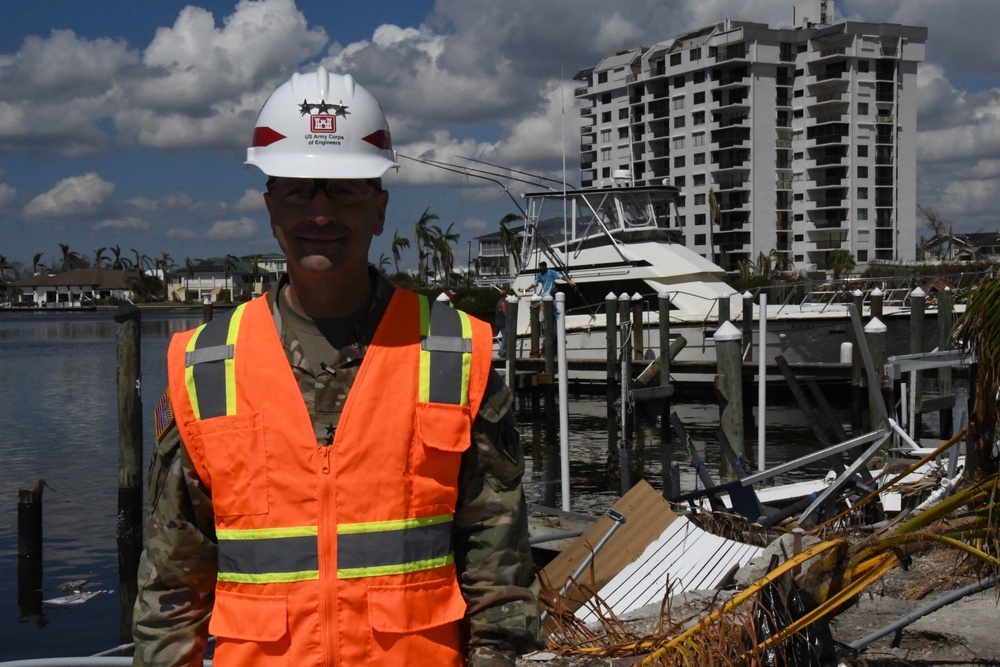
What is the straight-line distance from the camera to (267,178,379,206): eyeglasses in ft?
7.02

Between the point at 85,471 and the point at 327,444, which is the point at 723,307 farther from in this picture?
the point at 327,444

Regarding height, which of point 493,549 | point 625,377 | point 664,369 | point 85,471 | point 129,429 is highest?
point 493,549

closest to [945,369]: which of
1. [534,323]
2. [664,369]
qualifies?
[664,369]

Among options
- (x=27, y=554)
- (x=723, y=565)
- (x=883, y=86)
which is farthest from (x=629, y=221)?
(x=883, y=86)

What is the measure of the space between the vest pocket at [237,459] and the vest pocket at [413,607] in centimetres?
29

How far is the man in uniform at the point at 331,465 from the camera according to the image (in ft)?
6.62

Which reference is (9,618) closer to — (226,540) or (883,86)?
(226,540)

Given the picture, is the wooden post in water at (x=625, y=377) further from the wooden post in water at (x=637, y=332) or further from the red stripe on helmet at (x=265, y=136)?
the red stripe on helmet at (x=265, y=136)

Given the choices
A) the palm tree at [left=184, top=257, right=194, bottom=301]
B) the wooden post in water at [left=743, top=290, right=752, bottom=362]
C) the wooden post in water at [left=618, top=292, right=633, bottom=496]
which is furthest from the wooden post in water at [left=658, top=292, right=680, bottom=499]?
the palm tree at [left=184, top=257, right=194, bottom=301]

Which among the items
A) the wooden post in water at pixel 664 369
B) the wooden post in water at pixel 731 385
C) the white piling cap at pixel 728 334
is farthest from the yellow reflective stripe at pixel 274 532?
the wooden post in water at pixel 664 369

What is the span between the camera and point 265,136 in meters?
2.20

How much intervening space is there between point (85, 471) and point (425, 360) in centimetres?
1645

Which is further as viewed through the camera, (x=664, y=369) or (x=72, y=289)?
(x=72, y=289)

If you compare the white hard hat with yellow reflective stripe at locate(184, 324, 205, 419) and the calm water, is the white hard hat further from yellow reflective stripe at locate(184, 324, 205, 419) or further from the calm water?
the calm water
